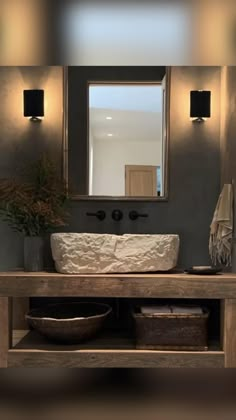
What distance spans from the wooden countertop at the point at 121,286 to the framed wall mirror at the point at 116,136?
654 millimetres

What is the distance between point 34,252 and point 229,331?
117 cm

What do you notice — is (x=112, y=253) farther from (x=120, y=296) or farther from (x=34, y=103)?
(x=34, y=103)

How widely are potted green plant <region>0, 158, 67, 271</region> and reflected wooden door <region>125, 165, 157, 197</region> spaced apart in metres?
0.44

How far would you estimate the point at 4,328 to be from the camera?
2.21 metres

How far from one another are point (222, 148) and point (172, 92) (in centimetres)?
48

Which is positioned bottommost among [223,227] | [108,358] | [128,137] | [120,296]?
[108,358]

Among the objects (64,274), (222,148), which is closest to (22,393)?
(64,274)

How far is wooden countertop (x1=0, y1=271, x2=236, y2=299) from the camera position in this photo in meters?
2.20

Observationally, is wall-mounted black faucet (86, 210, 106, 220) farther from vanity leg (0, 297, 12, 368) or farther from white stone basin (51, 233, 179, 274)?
vanity leg (0, 297, 12, 368)

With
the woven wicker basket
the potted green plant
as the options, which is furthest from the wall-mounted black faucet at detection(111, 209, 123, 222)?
the woven wicker basket

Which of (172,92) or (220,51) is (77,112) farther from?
(220,51)

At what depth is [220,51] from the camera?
0.41 meters

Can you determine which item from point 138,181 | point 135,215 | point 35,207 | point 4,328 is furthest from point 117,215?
point 4,328

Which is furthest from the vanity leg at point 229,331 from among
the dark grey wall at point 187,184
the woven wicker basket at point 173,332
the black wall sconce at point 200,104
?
the black wall sconce at point 200,104
